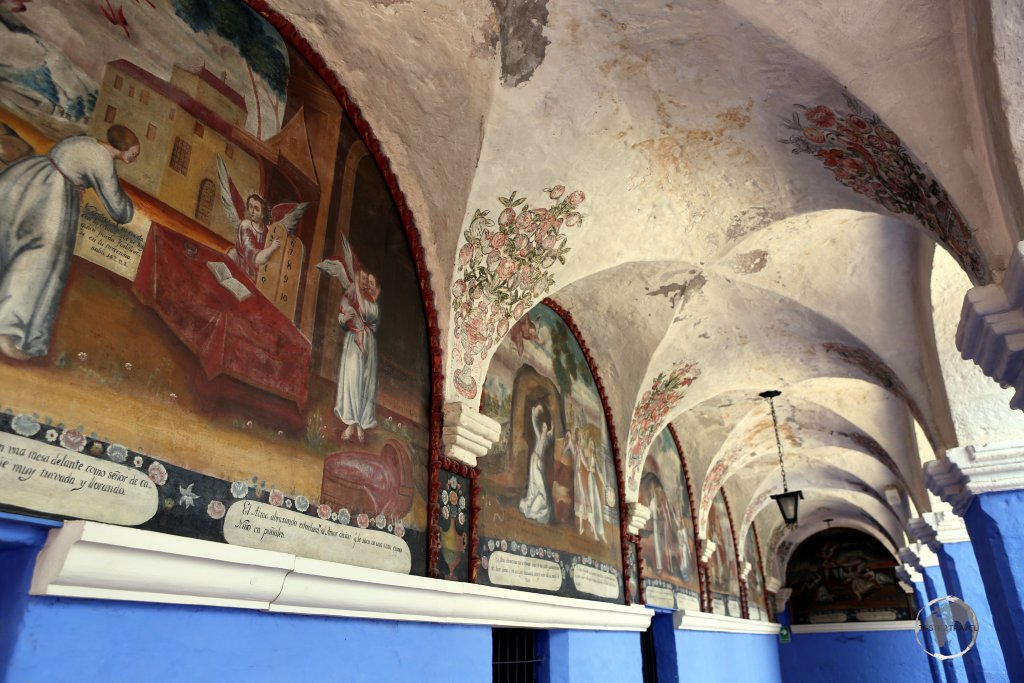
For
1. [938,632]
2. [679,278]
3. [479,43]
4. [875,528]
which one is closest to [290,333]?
[479,43]

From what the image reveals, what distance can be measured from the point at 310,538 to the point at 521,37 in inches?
120

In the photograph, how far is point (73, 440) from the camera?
8.34 ft

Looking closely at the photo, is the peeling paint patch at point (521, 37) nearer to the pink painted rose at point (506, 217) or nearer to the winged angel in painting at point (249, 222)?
the pink painted rose at point (506, 217)

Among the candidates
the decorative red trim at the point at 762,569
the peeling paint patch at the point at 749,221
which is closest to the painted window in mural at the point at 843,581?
the decorative red trim at the point at 762,569

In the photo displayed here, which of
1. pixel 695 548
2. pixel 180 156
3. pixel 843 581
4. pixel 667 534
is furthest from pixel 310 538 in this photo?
pixel 843 581

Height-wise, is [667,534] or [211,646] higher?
[667,534]

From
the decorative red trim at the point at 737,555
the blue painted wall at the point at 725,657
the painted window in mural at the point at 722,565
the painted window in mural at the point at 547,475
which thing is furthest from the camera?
the decorative red trim at the point at 737,555

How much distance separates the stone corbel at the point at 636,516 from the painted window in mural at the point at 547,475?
0.24m

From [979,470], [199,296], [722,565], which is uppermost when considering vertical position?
[722,565]

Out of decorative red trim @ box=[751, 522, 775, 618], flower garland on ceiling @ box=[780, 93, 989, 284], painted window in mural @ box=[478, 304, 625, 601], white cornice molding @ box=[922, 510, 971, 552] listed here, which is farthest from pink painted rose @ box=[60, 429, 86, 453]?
decorative red trim @ box=[751, 522, 775, 618]

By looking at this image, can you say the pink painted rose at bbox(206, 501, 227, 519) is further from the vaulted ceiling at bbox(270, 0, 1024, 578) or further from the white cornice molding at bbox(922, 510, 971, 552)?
the white cornice molding at bbox(922, 510, 971, 552)

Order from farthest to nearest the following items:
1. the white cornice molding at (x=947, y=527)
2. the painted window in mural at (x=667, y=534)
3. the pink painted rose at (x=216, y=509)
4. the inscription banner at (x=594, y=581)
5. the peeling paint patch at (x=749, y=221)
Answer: the painted window in mural at (x=667, y=534), the white cornice molding at (x=947, y=527), the inscription banner at (x=594, y=581), the peeling paint patch at (x=749, y=221), the pink painted rose at (x=216, y=509)

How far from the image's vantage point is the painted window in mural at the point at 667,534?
28.8 feet

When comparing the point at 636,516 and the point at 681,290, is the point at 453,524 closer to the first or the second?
the point at 681,290
